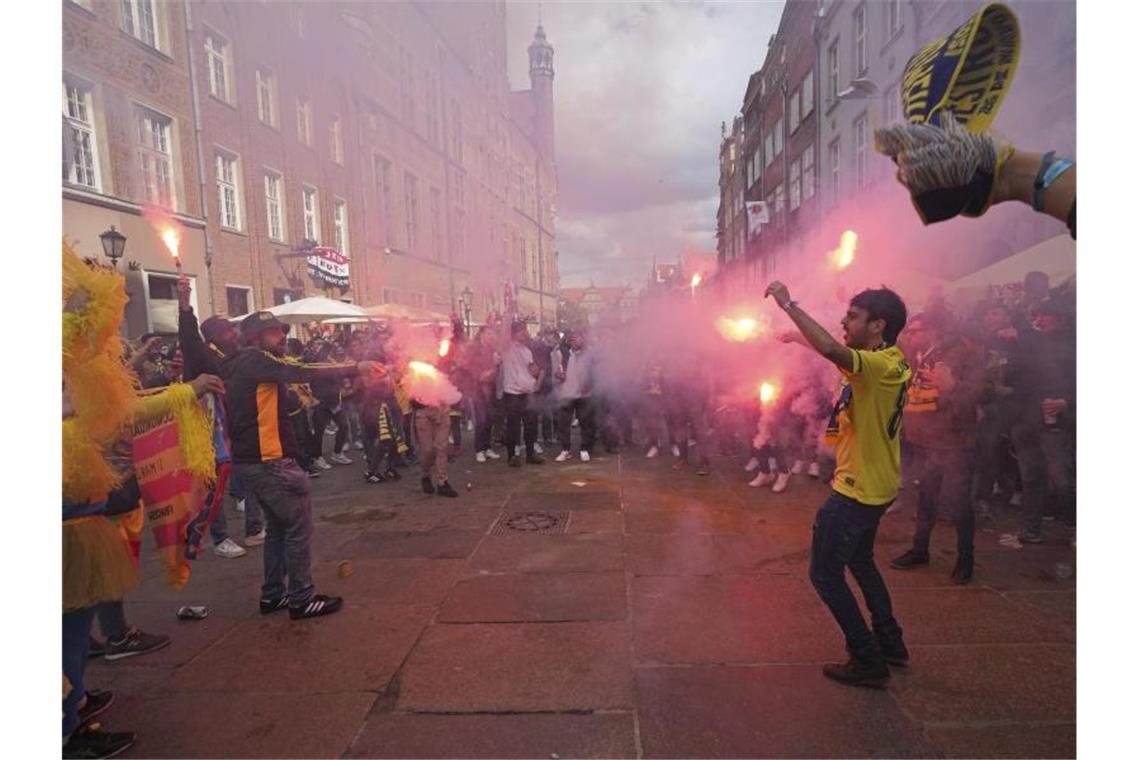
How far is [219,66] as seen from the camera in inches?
507

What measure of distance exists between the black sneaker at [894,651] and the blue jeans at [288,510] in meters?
3.26

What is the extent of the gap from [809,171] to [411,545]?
16458mm

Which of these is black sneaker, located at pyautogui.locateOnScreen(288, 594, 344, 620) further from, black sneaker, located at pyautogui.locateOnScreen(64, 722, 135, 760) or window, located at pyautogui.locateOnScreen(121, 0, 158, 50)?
window, located at pyautogui.locateOnScreen(121, 0, 158, 50)

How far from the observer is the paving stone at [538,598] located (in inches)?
140

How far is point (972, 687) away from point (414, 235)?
14169 millimetres

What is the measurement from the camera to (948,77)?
155 centimetres

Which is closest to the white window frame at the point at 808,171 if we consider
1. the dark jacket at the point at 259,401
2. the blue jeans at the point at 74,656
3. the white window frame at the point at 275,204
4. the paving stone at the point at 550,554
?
the white window frame at the point at 275,204

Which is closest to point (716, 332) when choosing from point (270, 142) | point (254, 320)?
point (254, 320)

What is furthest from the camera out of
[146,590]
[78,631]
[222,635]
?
[146,590]

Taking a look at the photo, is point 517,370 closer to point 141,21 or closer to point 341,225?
point 341,225

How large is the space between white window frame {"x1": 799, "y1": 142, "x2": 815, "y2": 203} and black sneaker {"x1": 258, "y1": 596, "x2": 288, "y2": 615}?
1699cm

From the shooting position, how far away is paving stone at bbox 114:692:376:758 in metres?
2.43

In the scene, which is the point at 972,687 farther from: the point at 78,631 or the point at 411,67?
the point at 411,67

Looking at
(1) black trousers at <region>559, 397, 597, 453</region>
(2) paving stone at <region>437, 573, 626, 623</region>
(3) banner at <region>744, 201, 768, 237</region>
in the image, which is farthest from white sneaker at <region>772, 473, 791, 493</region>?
(3) banner at <region>744, 201, 768, 237</region>
